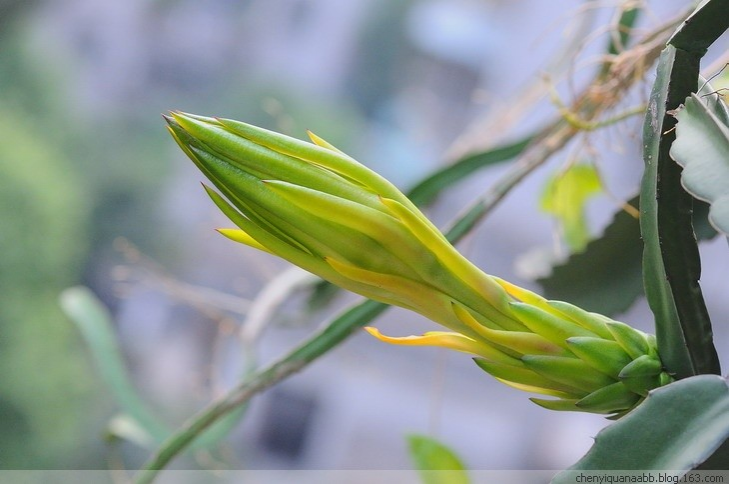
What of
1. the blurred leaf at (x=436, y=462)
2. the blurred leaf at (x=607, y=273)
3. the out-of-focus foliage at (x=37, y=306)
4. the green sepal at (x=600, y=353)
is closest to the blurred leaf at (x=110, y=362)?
the blurred leaf at (x=436, y=462)

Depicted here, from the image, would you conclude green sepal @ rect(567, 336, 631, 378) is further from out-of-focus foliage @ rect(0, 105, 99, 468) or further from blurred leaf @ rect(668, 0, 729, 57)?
out-of-focus foliage @ rect(0, 105, 99, 468)

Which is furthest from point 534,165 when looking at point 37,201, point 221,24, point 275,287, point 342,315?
point 221,24

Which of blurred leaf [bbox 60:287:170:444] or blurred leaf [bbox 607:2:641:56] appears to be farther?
blurred leaf [bbox 60:287:170:444]

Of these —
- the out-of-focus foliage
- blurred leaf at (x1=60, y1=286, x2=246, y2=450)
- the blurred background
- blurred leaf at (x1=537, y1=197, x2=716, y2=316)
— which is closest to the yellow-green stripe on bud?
blurred leaf at (x1=537, y1=197, x2=716, y2=316)

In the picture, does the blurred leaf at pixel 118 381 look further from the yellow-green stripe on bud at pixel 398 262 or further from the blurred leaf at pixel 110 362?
the yellow-green stripe on bud at pixel 398 262

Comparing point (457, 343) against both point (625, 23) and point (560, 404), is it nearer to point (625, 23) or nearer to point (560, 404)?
point (560, 404)

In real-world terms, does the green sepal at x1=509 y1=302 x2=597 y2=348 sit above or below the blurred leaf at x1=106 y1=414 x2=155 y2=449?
below

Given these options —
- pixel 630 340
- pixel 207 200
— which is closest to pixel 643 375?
pixel 630 340
